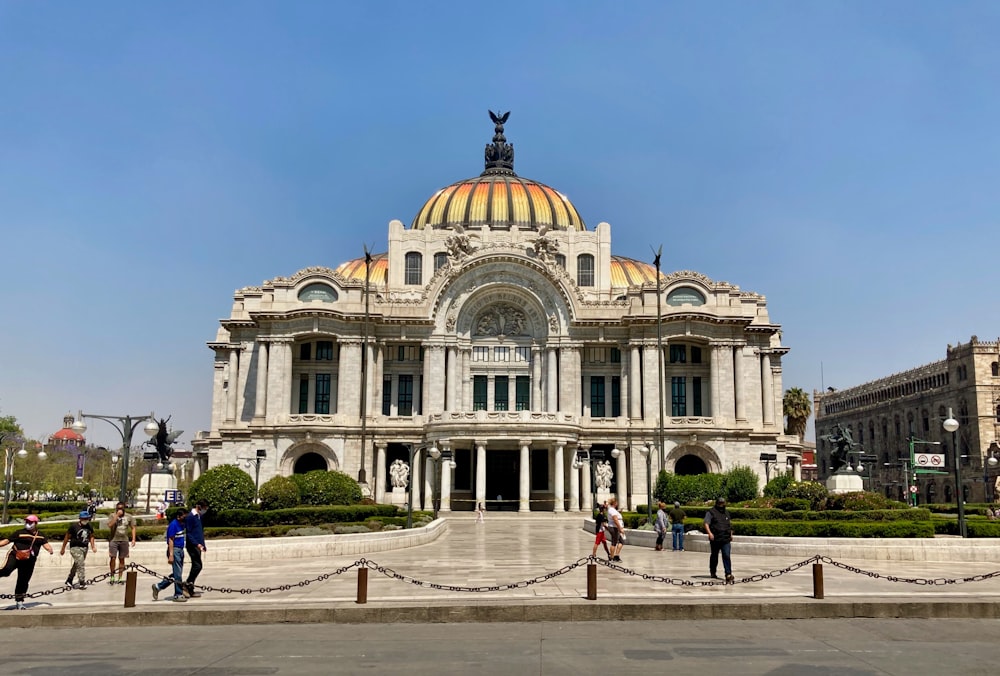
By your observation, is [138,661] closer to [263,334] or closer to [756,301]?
[263,334]

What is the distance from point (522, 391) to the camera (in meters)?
73.6

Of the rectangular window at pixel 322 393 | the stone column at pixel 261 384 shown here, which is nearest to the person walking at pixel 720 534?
the stone column at pixel 261 384

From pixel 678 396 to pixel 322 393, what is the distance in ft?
92.2

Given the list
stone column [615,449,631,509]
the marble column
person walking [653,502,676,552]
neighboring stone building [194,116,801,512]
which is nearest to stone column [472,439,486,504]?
neighboring stone building [194,116,801,512]

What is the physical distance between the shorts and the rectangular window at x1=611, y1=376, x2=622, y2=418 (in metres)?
51.4

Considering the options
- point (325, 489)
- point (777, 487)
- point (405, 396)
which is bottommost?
point (325, 489)

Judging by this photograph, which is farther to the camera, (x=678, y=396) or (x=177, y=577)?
(x=678, y=396)

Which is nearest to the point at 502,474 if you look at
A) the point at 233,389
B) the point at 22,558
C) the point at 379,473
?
the point at 379,473

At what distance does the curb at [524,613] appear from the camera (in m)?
18.7

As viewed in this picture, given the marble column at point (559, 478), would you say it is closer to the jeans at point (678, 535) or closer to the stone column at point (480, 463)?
the stone column at point (480, 463)

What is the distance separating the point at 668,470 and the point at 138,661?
5636cm

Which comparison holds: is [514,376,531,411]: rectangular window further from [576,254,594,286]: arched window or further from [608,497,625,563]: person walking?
[608,497,625,563]: person walking

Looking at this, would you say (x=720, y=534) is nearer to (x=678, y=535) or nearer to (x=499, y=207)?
(x=678, y=535)

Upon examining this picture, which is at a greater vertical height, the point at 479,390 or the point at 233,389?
the point at 479,390
